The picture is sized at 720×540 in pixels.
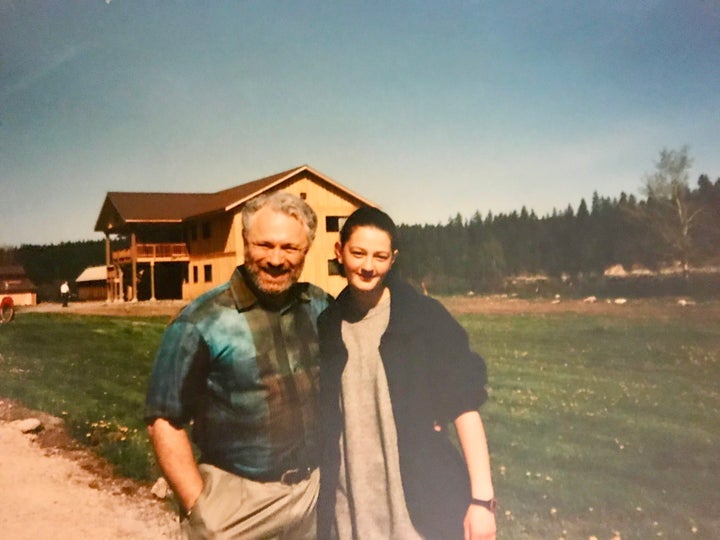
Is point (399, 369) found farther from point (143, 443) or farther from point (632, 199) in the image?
point (632, 199)

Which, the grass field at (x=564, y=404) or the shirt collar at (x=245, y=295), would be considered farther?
the grass field at (x=564, y=404)

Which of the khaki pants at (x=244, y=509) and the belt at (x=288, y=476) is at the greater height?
the belt at (x=288, y=476)

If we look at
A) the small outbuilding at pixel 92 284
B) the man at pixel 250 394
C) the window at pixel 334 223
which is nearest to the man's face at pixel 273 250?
the man at pixel 250 394

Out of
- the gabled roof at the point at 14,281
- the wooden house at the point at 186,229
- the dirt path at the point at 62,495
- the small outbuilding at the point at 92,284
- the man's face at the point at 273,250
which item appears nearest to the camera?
the man's face at the point at 273,250

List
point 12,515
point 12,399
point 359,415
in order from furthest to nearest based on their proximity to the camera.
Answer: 1. point 12,399
2. point 12,515
3. point 359,415

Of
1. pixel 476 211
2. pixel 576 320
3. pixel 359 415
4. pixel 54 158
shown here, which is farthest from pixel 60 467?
pixel 576 320

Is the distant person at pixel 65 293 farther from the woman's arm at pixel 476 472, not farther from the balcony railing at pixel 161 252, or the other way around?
the woman's arm at pixel 476 472

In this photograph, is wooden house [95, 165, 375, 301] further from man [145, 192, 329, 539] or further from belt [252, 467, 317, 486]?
belt [252, 467, 317, 486]

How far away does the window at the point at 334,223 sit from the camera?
1.86 meters

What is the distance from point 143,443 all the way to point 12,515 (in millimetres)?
587

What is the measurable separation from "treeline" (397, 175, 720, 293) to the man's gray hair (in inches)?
28.7

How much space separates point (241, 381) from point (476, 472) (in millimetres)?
678

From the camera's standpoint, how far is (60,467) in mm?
2334

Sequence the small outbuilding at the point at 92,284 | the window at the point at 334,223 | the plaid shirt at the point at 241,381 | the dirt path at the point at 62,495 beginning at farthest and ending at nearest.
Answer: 1. the small outbuilding at the point at 92,284
2. the dirt path at the point at 62,495
3. the window at the point at 334,223
4. the plaid shirt at the point at 241,381
